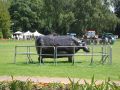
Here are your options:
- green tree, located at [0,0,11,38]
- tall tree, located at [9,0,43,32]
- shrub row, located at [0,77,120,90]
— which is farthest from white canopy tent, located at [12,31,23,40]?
shrub row, located at [0,77,120,90]

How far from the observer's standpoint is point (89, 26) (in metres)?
97.6

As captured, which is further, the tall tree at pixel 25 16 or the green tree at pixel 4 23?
the tall tree at pixel 25 16

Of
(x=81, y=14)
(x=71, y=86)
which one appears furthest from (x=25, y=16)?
(x=71, y=86)

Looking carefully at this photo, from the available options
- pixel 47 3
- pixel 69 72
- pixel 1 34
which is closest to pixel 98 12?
pixel 47 3

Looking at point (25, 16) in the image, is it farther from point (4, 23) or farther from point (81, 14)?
point (81, 14)

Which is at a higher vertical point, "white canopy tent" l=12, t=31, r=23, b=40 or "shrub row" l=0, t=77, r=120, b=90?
"shrub row" l=0, t=77, r=120, b=90

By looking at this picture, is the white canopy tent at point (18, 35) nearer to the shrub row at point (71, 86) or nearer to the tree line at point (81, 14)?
the tree line at point (81, 14)

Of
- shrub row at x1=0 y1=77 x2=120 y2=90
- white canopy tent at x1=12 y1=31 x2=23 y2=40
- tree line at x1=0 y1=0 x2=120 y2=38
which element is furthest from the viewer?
white canopy tent at x1=12 y1=31 x2=23 y2=40

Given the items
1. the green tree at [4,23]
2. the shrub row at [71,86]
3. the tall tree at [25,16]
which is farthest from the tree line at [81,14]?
the shrub row at [71,86]

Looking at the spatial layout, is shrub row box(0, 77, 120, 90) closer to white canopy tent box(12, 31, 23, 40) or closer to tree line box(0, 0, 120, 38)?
tree line box(0, 0, 120, 38)

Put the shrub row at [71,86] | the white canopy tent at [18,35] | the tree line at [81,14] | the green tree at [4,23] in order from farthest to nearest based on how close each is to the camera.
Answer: the white canopy tent at [18,35] < the green tree at [4,23] < the tree line at [81,14] < the shrub row at [71,86]

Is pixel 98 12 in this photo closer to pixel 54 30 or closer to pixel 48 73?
pixel 54 30

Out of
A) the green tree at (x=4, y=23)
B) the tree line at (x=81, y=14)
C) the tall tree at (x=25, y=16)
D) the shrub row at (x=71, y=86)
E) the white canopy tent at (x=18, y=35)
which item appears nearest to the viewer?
the shrub row at (x=71, y=86)

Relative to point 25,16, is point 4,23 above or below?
below
